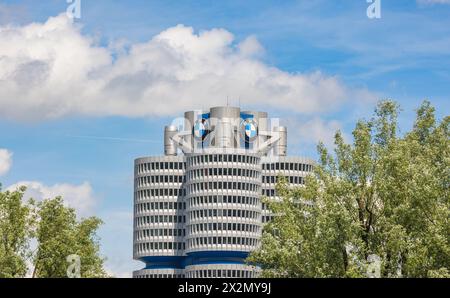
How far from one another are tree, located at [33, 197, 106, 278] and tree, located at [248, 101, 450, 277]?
2605 centimetres

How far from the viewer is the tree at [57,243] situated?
301 feet

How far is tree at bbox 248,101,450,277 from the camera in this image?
6128cm

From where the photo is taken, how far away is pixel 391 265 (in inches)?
2410

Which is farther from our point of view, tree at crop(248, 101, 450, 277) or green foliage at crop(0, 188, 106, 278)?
green foliage at crop(0, 188, 106, 278)

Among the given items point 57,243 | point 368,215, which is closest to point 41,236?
point 57,243

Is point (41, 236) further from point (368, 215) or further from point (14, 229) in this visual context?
point (368, 215)

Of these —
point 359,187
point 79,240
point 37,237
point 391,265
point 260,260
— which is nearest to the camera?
point 391,265

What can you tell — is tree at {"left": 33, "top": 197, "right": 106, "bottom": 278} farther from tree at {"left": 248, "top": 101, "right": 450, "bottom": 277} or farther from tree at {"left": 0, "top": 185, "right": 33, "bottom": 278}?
tree at {"left": 248, "top": 101, "right": 450, "bottom": 277}

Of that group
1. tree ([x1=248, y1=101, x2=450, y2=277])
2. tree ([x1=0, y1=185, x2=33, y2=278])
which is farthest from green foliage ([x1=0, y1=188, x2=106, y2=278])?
tree ([x1=248, y1=101, x2=450, y2=277])

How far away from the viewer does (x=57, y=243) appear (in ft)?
302
